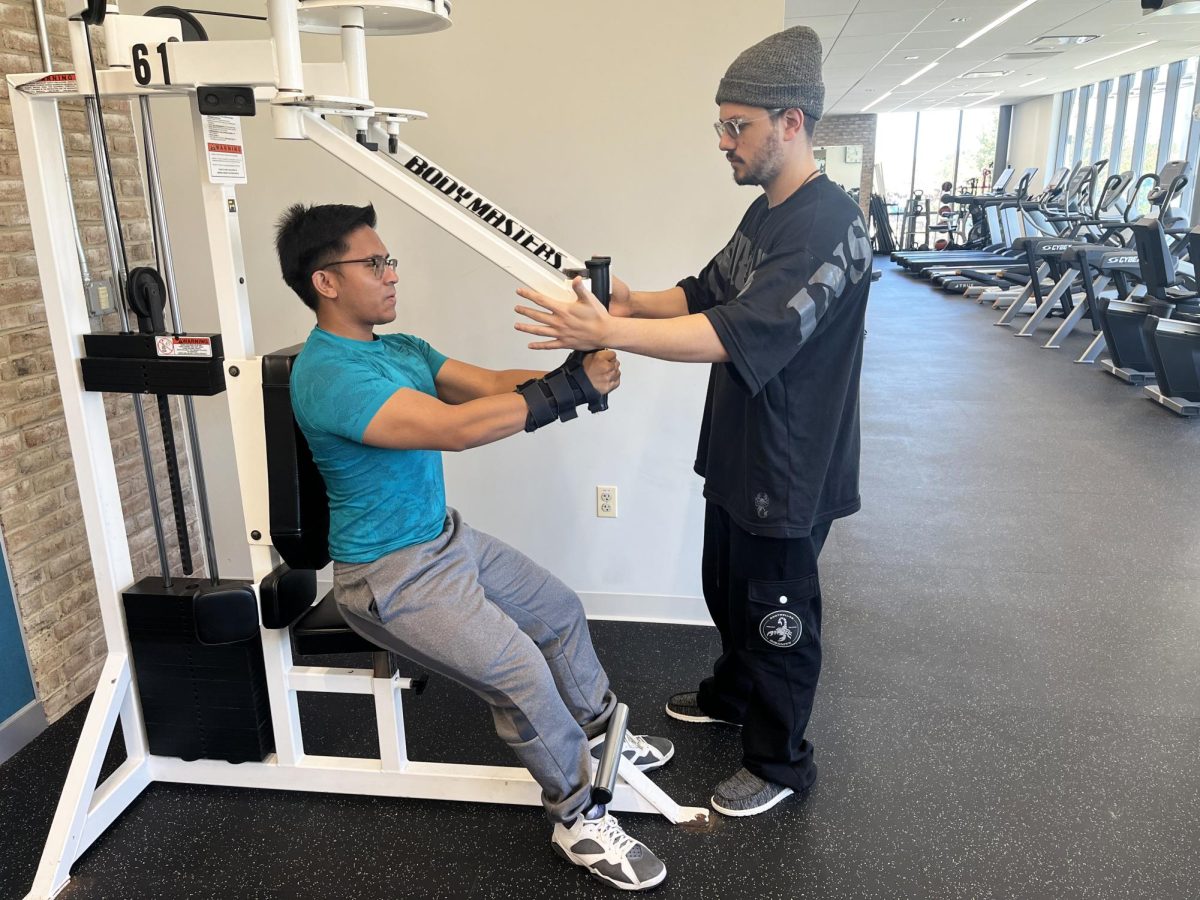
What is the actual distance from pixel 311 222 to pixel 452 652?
2.85 ft

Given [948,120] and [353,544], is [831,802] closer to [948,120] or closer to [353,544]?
[353,544]

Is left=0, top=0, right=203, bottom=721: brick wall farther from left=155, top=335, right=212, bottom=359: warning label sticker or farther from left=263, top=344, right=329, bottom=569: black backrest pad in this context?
left=263, top=344, right=329, bottom=569: black backrest pad

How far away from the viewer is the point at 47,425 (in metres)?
2.29

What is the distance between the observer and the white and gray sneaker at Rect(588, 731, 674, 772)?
214 centimetres

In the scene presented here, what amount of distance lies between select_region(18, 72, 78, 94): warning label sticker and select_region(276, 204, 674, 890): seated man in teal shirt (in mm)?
483

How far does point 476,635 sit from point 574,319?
644 millimetres

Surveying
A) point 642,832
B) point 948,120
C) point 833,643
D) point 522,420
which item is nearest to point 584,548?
point 833,643

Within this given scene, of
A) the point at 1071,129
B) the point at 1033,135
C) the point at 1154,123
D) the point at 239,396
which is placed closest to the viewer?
the point at 239,396

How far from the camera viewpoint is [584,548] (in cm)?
293

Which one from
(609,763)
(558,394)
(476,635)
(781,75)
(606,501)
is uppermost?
(781,75)

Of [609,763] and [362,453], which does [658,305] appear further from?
[609,763]

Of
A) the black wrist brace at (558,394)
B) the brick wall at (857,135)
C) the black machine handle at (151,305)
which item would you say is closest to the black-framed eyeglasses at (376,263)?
the black wrist brace at (558,394)

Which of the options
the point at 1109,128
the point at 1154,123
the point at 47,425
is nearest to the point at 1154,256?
the point at 47,425

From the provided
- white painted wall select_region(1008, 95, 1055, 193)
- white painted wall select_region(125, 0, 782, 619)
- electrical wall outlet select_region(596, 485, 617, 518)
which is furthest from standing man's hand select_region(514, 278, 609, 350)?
white painted wall select_region(1008, 95, 1055, 193)
